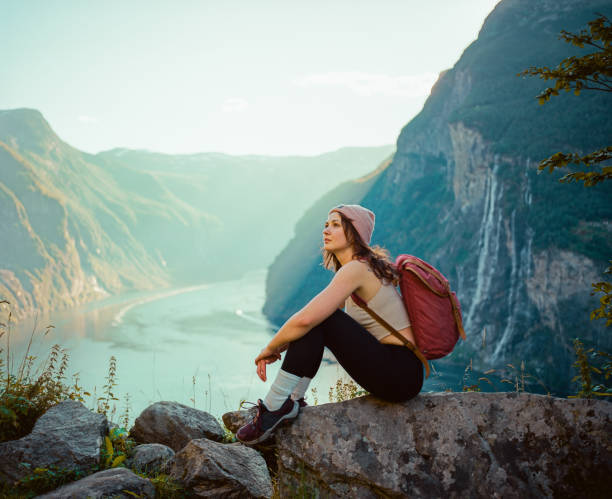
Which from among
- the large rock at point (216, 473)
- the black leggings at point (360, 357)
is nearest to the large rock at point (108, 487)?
the large rock at point (216, 473)

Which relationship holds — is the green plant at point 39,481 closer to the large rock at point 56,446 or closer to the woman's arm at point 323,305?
the large rock at point 56,446

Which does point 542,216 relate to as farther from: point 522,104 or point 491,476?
point 491,476

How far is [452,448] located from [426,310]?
0.89 m

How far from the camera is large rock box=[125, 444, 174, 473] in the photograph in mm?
4315

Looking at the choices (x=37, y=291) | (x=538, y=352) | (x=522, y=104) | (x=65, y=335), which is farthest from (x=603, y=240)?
(x=37, y=291)

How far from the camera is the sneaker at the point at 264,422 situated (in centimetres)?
337

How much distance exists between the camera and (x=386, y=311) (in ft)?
11.3

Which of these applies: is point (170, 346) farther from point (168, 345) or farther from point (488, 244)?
point (488, 244)

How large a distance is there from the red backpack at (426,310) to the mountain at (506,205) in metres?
48.4

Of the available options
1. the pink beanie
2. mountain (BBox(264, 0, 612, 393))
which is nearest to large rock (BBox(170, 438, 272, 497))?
the pink beanie

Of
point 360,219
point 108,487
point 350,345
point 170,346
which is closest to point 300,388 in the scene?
point 350,345

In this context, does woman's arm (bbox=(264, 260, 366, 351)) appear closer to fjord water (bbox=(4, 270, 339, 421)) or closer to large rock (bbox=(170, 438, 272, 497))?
large rock (bbox=(170, 438, 272, 497))

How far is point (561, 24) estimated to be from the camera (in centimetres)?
9625

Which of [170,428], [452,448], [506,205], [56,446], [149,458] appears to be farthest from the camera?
[506,205]
